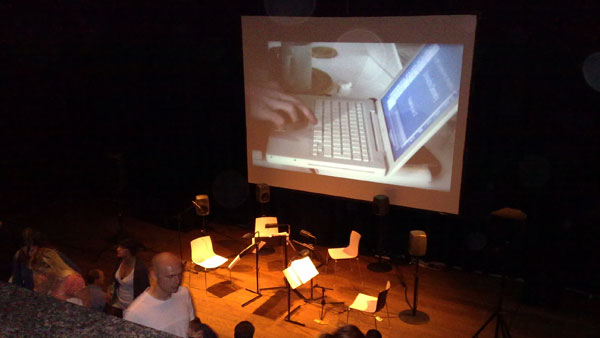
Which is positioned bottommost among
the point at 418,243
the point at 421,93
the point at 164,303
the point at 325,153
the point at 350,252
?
the point at 350,252

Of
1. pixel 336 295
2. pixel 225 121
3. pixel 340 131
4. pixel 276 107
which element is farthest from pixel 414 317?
pixel 225 121

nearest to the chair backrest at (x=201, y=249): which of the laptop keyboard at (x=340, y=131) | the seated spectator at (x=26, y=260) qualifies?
the laptop keyboard at (x=340, y=131)

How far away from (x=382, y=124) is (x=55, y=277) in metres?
4.28

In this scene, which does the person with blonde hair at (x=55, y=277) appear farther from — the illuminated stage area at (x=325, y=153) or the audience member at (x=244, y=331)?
the audience member at (x=244, y=331)

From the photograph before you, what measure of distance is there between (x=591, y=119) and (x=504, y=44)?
124 cm

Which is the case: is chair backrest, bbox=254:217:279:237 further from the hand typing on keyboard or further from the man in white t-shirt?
the man in white t-shirt

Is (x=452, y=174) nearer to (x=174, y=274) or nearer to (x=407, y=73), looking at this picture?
(x=407, y=73)

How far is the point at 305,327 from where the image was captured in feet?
17.9

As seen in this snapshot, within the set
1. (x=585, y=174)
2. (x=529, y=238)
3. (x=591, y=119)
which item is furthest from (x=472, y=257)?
(x=591, y=119)

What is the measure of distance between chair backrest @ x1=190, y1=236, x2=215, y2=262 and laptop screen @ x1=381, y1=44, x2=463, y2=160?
270 centimetres

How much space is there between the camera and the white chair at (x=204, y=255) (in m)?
6.10

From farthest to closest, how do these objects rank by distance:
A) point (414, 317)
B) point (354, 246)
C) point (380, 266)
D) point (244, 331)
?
point (380, 266)
point (354, 246)
point (414, 317)
point (244, 331)

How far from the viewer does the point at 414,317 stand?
562 cm

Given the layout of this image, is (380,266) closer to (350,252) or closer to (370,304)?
(350,252)
